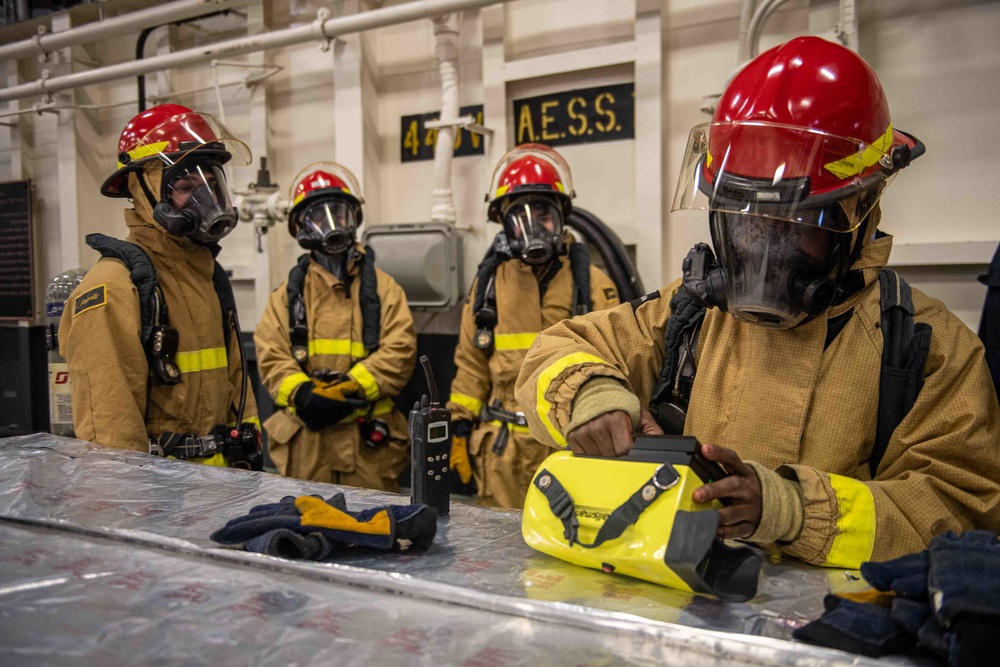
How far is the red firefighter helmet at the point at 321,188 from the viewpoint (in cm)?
391

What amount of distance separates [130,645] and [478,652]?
17.8 inches

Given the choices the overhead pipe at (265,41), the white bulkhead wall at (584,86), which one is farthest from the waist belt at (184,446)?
the overhead pipe at (265,41)

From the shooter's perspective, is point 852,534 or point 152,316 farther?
point 152,316

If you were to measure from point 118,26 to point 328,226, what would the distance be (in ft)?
8.22

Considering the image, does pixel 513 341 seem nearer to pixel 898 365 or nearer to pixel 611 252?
pixel 611 252

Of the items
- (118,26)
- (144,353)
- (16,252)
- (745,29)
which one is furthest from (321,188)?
(16,252)

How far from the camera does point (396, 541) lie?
1.35 meters

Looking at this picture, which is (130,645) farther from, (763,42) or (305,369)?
(763,42)

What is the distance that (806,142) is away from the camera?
1423 millimetres

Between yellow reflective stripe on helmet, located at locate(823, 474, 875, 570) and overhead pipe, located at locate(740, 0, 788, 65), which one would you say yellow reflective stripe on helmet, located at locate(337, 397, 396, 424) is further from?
yellow reflective stripe on helmet, located at locate(823, 474, 875, 570)

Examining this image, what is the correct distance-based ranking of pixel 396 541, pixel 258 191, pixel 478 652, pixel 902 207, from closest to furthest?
pixel 478 652 → pixel 396 541 → pixel 902 207 → pixel 258 191

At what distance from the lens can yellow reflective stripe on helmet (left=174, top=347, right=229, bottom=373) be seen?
2566 millimetres

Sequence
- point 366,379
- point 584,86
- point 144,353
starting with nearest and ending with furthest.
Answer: point 144,353
point 366,379
point 584,86

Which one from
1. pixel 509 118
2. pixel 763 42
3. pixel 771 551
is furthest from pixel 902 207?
pixel 771 551
